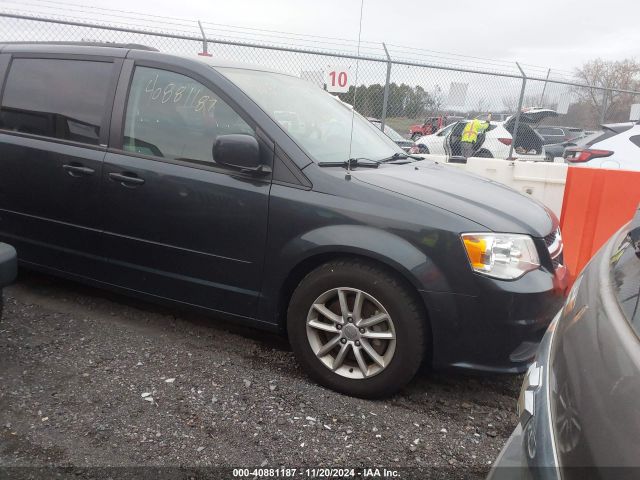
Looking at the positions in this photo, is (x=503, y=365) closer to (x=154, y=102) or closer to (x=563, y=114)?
(x=154, y=102)

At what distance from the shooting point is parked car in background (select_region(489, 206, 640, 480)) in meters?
0.95

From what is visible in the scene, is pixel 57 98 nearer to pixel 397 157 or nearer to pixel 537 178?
pixel 397 157

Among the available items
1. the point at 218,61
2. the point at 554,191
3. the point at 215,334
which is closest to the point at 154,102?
the point at 218,61

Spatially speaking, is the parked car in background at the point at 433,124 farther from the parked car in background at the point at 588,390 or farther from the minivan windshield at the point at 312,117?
the parked car in background at the point at 588,390

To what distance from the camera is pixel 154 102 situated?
316 cm

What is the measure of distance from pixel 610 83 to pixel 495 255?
21.6m

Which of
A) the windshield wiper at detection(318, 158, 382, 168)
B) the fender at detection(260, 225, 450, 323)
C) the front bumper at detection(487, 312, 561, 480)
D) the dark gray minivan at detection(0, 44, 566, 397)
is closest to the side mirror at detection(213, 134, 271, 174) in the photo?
the dark gray minivan at detection(0, 44, 566, 397)

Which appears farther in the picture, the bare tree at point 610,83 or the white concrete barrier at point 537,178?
the bare tree at point 610,83

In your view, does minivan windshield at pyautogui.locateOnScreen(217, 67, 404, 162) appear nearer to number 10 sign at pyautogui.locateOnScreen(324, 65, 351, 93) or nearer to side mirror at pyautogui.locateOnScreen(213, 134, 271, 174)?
side mirror at pyautogui.locateOnScreen(213, 134, 271, 174)

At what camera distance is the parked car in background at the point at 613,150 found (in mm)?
5949

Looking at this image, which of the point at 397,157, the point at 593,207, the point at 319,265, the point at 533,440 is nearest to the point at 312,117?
the point at 397,157

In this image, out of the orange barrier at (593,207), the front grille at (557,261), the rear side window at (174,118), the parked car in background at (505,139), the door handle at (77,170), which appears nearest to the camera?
the front grille at (557,261)

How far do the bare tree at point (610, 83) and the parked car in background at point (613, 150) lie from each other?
584cm

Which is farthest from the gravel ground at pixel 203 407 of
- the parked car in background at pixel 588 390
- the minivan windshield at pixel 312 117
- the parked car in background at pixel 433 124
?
the parked car in background at pixel 433 124
